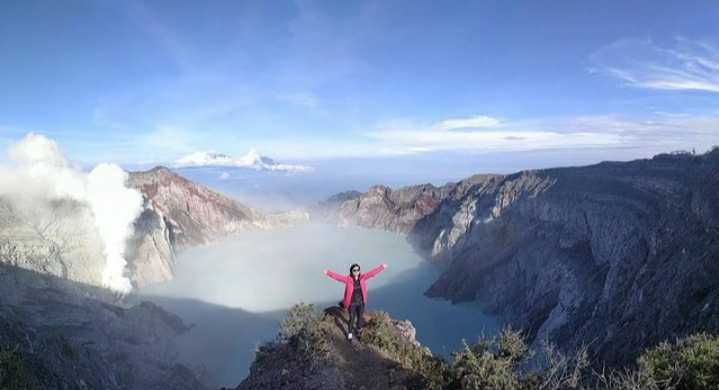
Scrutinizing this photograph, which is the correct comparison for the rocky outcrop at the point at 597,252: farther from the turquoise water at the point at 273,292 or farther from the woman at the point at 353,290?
the woman at the point at 353,290

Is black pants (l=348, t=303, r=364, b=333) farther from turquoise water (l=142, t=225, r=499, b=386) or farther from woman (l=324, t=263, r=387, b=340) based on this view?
turquoise water (l=142, t=225, r=499, b=386)

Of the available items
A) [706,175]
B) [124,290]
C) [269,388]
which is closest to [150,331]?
[124,290]

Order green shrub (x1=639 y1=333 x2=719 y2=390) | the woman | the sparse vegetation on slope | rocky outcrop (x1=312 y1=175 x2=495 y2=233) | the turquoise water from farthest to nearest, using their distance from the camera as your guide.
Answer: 1. rocky outcrop (x1=312 y1=175 x2=495 y2=233)
2. the turquoise water
3. the woman
4. the sparse vegetation on slope
5. green shrub (x1=639 y1=333 x2=719 y2=390)

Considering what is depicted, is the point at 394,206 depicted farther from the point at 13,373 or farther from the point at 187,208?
the point at 13,373

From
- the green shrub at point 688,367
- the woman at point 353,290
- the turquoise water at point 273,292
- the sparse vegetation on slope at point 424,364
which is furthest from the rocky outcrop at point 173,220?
the green shrub at point 688,367

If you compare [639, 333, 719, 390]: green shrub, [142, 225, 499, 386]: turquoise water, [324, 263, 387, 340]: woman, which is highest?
[324, 263, 387, 340]: woman

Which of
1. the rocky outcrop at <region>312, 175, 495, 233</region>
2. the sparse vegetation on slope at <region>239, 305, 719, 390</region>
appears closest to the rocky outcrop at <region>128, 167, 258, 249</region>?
the rocky outcrop at <region>312, 175, 495, 233</region>
